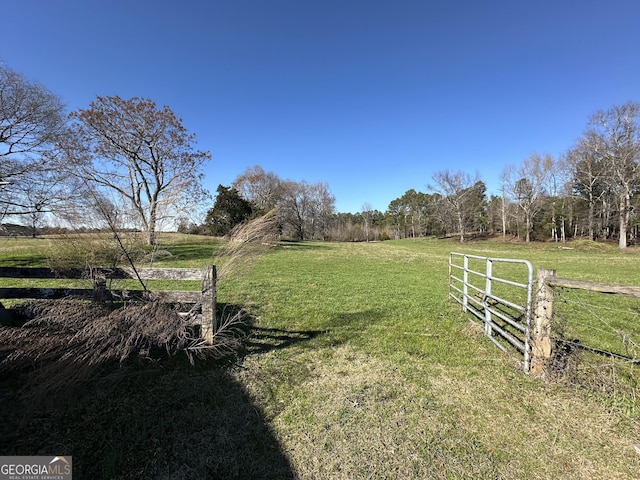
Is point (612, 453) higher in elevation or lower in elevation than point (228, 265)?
lower

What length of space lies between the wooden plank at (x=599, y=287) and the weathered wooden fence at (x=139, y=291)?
404 centimetres

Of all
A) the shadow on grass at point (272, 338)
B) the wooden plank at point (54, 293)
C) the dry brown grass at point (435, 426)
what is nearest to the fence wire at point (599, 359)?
the dry brown grass at point (435, 426)

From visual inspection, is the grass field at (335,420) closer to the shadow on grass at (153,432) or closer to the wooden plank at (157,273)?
the shadow on grass at (153,432)

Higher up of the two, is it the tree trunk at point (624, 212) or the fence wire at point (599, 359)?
the tree trunk at point (624, 212)

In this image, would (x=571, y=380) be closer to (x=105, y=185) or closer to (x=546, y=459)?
(x=546, y=459)

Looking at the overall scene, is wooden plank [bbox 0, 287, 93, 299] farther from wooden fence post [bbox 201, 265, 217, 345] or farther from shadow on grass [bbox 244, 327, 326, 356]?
shadow on grass [bbox 244, 327, 326, 356]

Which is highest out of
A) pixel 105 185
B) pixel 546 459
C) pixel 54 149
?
pixel 54 149

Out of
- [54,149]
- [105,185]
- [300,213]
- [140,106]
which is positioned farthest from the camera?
[300,213]

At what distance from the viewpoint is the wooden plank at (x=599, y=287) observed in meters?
2.76

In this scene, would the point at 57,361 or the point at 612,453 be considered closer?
the point at 612,453

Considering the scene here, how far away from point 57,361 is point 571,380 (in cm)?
552

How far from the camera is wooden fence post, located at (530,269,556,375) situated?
10.7 feet

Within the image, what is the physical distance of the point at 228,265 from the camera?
13.2 feet

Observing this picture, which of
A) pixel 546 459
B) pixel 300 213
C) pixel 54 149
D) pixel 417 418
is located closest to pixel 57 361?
pixel 417 418
